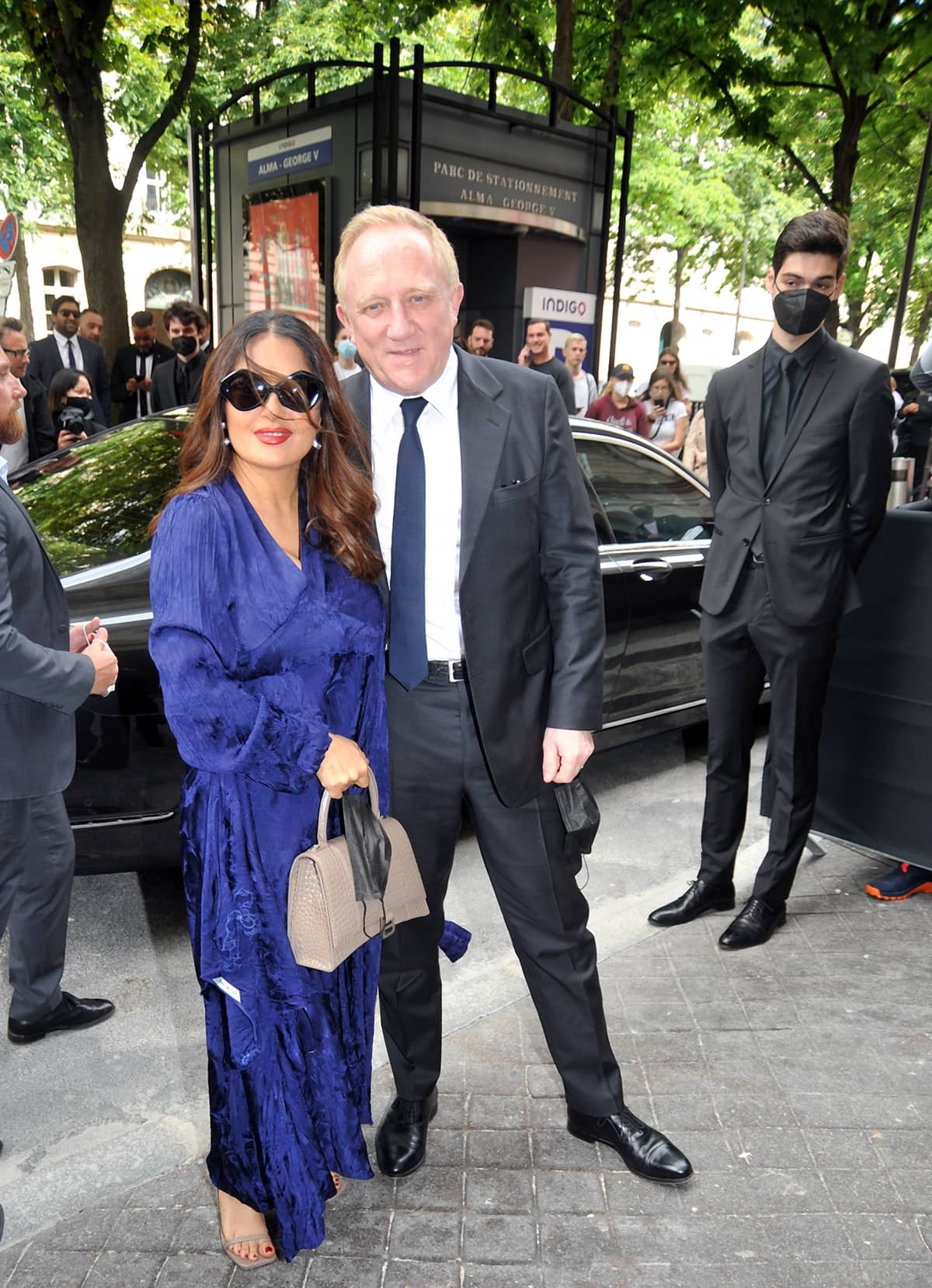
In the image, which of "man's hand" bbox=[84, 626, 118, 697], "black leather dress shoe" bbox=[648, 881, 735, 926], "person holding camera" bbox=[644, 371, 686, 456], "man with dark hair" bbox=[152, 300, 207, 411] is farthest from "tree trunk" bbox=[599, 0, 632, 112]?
"man's hand" bbox=[84, 626, 118, 697]

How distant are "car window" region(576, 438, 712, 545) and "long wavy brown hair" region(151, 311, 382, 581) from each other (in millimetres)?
2574

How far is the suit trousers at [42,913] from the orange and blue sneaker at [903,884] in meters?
2.85

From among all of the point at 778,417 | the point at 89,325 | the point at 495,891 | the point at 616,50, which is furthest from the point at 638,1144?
the point at 616,50

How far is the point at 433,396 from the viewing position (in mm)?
2391

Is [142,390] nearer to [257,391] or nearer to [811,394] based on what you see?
[811,394]

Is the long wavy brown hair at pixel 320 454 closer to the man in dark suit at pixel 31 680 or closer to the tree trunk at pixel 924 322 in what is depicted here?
the man in dark suit at pixel 31 680

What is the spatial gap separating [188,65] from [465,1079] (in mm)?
13327

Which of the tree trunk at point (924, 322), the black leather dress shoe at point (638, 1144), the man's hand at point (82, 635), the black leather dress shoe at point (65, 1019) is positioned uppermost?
the tree trunk at point (924, 322)

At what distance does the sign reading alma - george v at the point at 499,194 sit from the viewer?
11.3 m

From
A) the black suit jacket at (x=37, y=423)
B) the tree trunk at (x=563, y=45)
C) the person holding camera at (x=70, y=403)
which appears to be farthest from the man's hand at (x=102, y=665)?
the tree trunk at (x=563, y=45)

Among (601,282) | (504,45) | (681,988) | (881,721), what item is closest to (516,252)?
(601,282)

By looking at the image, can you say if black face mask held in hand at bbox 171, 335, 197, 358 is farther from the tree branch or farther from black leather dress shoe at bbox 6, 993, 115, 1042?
the tree branch

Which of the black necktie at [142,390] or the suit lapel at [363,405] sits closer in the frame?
the suit lapel at [363,405]

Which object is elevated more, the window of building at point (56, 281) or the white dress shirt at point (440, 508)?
the window of building at point (56, 281)
